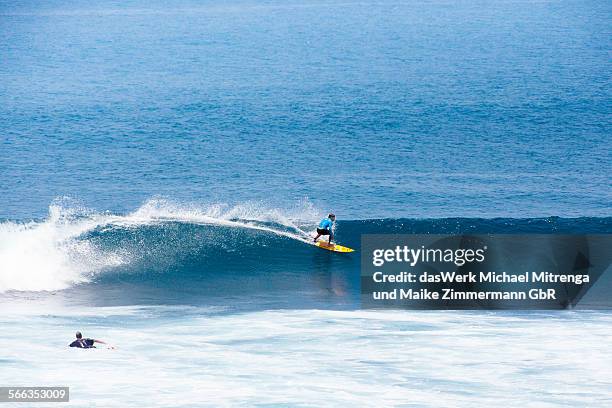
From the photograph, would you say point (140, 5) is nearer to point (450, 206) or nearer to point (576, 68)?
point (576, 68)

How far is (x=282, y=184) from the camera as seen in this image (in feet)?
190

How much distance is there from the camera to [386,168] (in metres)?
59.7

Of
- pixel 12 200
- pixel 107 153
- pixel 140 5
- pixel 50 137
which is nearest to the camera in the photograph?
pixel 12 200

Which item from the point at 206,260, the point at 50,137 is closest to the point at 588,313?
the point at 206,260

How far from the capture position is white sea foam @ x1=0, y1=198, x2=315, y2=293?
29.6 meters

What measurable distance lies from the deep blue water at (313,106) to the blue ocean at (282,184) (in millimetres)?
304

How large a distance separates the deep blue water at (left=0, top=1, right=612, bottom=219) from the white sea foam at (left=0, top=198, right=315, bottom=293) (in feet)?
42.0

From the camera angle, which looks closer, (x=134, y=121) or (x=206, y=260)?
(x=206, y=260)

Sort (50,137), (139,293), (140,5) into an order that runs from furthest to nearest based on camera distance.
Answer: (140,5), (50,137), (139,293)

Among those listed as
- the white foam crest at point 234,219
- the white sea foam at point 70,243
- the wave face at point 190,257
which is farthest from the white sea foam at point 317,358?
the white foam crest at point 234,219

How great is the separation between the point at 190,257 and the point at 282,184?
2628 cm

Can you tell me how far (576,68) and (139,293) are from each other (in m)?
68.4

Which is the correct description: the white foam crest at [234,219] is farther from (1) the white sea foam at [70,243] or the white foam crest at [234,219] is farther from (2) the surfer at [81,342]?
(2) the surfer at [81,342]

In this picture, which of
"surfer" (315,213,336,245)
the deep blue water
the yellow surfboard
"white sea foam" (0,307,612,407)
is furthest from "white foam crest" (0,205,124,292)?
the deep blue water
